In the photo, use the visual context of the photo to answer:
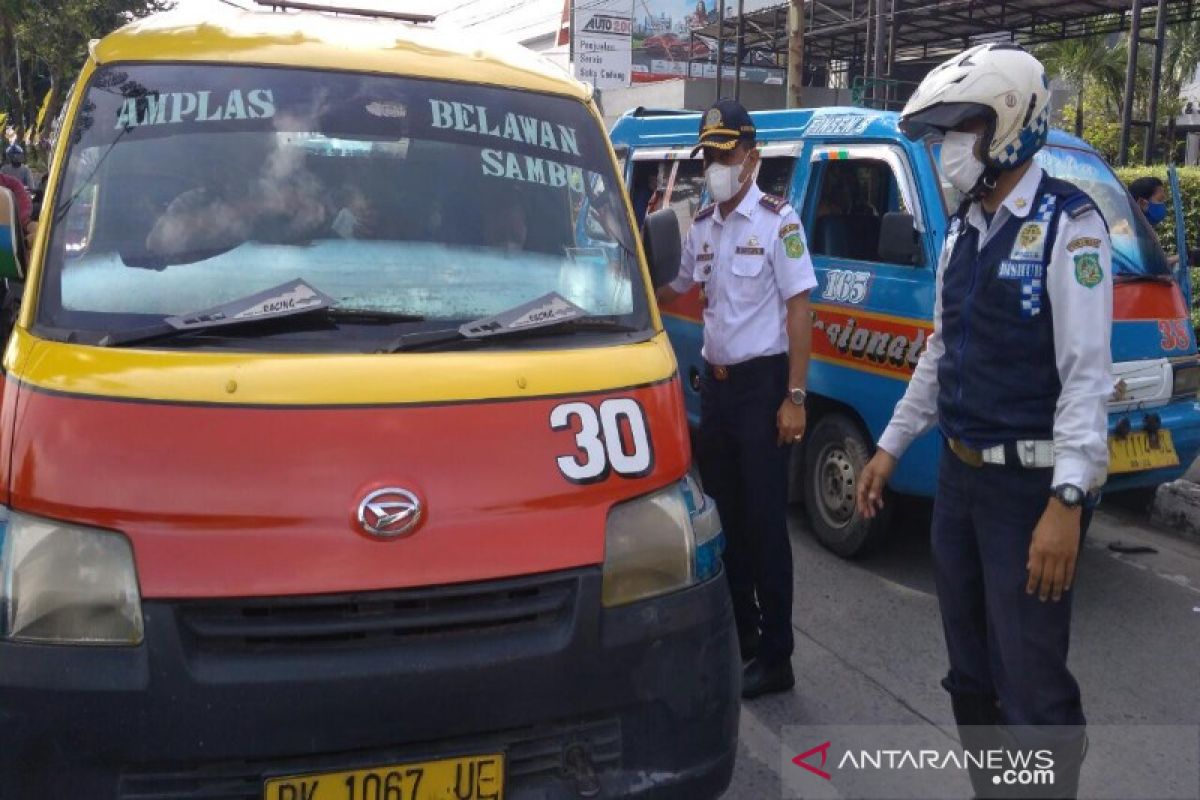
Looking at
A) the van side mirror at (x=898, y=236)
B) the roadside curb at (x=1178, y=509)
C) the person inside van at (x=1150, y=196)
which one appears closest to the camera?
the van side mirror at (x=898, y=236)

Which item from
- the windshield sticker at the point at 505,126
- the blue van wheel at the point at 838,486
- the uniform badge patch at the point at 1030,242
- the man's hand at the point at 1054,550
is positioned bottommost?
the blue van wheel at the point at 838,486

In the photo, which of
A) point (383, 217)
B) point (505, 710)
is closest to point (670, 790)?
point (505, 710)

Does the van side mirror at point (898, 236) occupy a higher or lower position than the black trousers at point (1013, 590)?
higher

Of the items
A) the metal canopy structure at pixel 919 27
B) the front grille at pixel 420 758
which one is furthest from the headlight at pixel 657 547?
the metal canopy structure at pixel 919 27

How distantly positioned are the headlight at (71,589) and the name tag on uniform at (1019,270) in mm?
1983

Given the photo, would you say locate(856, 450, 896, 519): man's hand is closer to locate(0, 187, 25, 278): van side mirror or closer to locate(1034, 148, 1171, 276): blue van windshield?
locate(0, 187, 25, 278): van side mirror

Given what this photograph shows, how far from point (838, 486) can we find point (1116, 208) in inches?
75.2

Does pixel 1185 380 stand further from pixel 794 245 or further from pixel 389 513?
pixel 389 513

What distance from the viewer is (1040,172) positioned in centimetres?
255

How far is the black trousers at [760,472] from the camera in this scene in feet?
12.3

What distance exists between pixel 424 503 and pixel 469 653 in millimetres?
322

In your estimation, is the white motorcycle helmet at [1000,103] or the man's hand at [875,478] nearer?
the white motorcycle helmet at [1000,103]

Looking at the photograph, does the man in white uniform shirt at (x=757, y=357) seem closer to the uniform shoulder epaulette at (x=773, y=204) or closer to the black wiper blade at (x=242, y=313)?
the uniform shoulder epaulette at (x=773, y=204)

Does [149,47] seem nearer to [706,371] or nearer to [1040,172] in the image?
[706,371]
